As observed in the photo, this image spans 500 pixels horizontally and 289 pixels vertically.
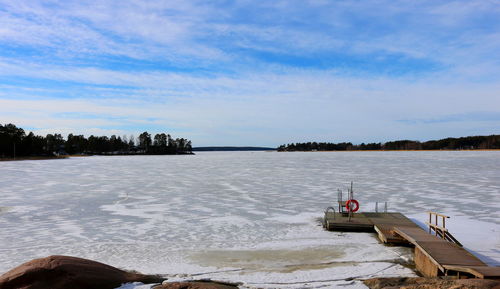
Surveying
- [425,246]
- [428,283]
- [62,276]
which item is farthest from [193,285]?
[425,246]

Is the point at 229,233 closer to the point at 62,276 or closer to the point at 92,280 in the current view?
the point at 92,280

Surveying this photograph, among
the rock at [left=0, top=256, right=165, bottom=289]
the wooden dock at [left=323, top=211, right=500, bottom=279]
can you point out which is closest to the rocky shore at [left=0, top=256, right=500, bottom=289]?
the rock at [left=0, top=256, right=165, bottom=289]

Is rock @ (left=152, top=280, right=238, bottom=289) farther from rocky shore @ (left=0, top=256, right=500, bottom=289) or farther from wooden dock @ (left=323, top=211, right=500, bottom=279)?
wooden dock @ (left=323, top=211, right=500, bottom=279)

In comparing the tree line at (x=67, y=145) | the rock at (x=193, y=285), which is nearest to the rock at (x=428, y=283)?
the rock at (x=193, y=285)

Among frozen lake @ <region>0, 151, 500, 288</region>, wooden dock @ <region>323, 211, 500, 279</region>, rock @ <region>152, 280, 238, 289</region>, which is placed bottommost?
frozen lake @ <region>0, 151, 500, 288</region>

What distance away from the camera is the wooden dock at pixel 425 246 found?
728 centimetres

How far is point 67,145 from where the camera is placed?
541 feet

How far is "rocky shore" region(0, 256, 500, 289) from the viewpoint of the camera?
6.47 metres

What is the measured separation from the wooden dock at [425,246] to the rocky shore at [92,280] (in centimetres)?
55

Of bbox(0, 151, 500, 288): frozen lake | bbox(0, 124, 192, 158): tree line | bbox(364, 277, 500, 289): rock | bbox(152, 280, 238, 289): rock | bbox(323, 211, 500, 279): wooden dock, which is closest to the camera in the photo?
bbox(364, 277, 500, 289): rock

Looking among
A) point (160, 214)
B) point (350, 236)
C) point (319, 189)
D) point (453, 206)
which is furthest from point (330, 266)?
point (319, 189)

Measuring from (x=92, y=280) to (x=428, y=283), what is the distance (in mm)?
6087

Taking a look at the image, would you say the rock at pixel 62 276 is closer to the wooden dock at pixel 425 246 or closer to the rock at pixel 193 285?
the rock at pixel 193 285

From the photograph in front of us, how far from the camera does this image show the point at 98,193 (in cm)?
2158
